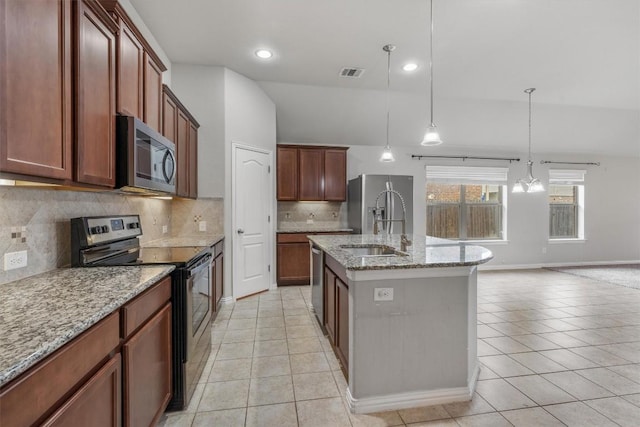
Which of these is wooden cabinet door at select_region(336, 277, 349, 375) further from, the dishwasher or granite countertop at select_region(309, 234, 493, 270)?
the dishwasher

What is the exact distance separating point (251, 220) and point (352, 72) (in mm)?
2344

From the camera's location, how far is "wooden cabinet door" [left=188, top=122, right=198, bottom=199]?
352cm

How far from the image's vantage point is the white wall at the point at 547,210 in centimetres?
600

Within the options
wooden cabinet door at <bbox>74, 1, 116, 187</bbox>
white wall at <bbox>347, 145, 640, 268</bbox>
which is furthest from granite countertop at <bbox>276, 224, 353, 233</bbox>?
wooden cabinet door at <bbox>74, 1, 116, 187</bbox>

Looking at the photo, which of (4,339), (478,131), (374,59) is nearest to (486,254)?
(4,339)

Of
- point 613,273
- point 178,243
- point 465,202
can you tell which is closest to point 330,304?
point 178,243

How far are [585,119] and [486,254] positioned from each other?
537 centimetres

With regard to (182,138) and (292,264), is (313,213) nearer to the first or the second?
(292,264)

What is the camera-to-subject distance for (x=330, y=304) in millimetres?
2635

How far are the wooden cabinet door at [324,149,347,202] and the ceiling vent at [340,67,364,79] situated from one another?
1.41 metres

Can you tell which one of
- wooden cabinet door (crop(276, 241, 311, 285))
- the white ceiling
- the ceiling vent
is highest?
the ceiling vent

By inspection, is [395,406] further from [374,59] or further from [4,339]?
[374,59]

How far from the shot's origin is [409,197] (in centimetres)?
515

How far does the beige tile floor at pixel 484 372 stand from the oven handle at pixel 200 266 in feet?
2.57
